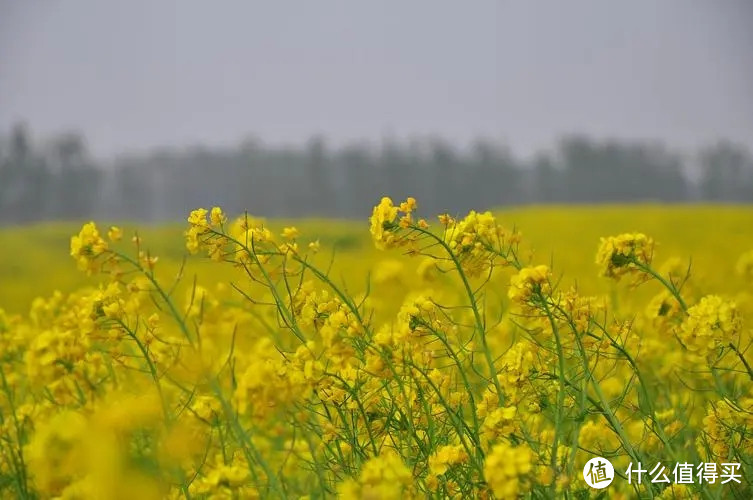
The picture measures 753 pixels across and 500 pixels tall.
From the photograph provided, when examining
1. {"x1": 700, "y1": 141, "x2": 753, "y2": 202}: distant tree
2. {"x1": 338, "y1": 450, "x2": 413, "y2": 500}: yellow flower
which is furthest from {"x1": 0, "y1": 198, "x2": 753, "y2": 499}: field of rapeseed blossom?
{"x1": 700, "y1": 141, "x2": 753, "y2": 202}: distant tree

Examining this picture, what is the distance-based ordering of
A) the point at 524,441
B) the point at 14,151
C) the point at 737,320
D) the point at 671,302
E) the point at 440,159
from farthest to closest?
the point at 440,159, the point at 14,151, the point at 671,302, the point at 737,320, the point at 524,441

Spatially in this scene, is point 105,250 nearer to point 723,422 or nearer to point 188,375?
point 188,375

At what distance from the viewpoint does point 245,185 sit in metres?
53.6

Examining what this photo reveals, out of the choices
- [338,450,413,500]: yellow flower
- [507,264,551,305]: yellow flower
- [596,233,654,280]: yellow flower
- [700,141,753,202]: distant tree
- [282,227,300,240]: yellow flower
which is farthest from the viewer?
[700,141,753,202]: distant tree

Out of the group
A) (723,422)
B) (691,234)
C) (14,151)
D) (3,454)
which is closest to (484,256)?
(723,422)

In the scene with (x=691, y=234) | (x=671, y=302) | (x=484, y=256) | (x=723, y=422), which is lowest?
(x=691, y=234)

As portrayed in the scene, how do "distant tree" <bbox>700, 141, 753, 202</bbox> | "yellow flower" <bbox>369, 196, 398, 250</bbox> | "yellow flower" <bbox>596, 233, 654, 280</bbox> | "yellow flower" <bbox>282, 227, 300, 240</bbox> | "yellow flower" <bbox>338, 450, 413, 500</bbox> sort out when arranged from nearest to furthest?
"yellow flower" <bbox>338, 450, 413, 500</bbox> → "yellow flower" <bbox>369, 196, 398, 250</bbox> → "yellow flower" <bbox>282, 227, 300, 240</bbox> → "yellow flower" <bbox>596, 233, 654, 280</bbox> → "distant tree" <bbox>700, 141, 753, 202</bbox>

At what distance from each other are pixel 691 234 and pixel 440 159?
35.6 meters

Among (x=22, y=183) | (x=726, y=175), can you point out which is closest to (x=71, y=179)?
(x=22, y=183)

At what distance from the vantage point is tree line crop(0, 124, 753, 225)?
158ft
